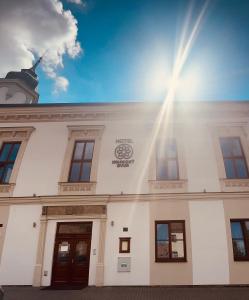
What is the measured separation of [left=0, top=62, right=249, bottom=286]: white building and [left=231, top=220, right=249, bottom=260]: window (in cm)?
4

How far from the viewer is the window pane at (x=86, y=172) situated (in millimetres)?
12161

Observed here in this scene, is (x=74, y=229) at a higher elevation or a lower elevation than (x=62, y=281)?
higher

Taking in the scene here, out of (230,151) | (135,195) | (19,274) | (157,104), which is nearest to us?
(19,274)

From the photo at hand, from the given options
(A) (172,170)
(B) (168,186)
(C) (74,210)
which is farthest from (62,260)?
(A) (172,170)

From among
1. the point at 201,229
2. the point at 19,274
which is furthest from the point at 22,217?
the point at 201,229

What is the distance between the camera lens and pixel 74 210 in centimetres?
1138

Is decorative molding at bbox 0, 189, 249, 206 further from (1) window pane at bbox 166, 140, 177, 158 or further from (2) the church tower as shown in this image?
(2) the church tower

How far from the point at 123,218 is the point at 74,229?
7.29 ft

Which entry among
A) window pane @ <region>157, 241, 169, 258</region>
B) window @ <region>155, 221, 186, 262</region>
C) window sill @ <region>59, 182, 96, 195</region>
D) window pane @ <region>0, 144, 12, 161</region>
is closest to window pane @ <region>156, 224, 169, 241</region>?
window @ <region>155, 221, 186, 262</region>

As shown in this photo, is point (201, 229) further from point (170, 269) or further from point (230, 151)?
point (230, 151)

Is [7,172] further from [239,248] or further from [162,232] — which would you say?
[239,248]

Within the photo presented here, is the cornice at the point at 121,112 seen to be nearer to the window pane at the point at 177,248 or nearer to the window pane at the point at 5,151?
the window pane at the point at 5,151

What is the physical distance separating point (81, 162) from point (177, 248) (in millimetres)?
5896

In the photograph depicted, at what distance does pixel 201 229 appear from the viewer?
10.6m
